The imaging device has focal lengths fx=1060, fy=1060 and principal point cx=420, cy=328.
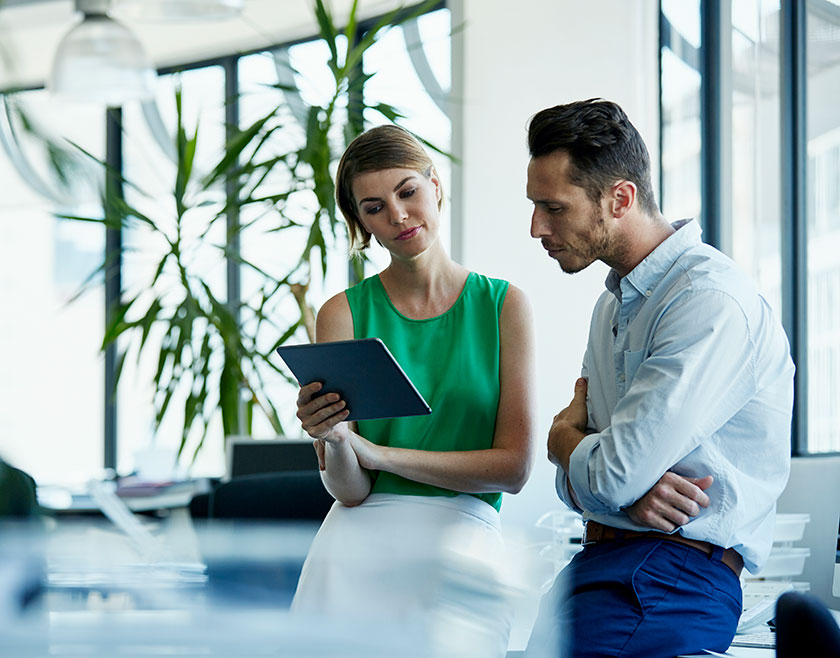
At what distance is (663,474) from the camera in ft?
5.17

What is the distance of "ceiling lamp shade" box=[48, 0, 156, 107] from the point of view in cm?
374

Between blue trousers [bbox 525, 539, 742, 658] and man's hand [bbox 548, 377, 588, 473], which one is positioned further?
man's hand [bbox 548, 377, 588, 473]

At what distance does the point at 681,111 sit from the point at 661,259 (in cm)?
232

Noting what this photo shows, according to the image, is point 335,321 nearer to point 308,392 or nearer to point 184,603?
point 308,392

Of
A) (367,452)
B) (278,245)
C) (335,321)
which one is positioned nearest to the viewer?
(367,452)

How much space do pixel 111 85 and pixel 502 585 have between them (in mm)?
3237

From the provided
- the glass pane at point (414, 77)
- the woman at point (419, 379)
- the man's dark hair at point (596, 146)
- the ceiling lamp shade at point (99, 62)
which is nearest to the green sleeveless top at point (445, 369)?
the woman at point (419, 379)

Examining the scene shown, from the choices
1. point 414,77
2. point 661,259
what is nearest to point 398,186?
point 661,259

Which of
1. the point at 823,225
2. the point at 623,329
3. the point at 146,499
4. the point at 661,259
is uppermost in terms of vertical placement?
the point at 823,225

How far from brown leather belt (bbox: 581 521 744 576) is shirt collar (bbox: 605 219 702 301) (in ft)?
1.28

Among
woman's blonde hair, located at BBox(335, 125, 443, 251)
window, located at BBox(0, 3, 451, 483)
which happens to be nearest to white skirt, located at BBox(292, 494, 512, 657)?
woman's blonde hair, located at BBox(335, 125, 443, 251)

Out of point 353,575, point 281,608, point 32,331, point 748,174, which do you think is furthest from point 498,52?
point 32,331

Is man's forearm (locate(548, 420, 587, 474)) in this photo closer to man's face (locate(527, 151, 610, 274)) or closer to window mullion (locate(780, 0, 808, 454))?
man's face (locate(527, 151, 610, 274))

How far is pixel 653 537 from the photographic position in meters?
1.64
